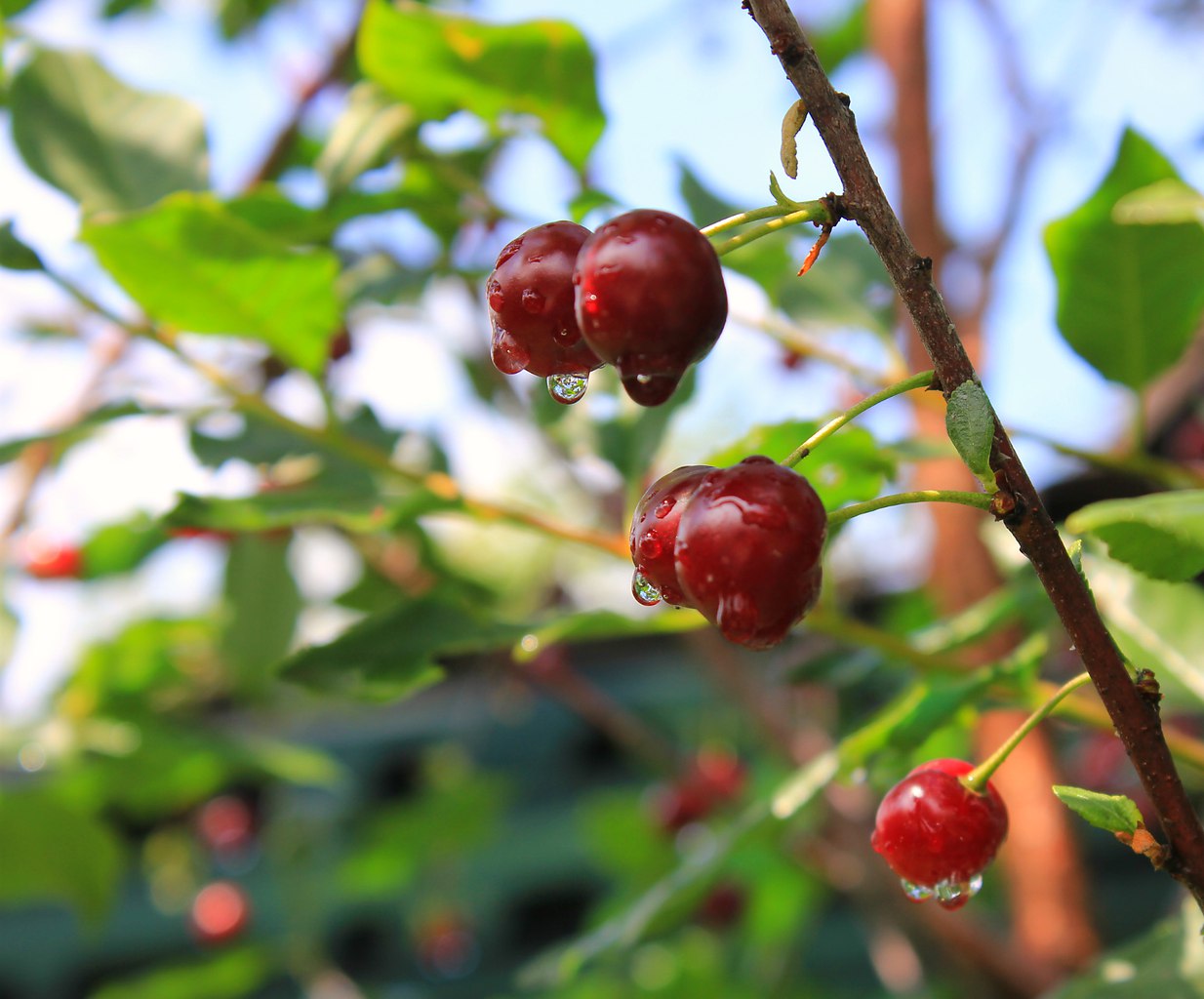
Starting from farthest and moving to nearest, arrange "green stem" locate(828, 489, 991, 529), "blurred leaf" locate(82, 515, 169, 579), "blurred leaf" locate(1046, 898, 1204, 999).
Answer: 1. "blurred leaf" locate(82, 515, 169, 579)
2. "blurred leaf" locate(1046, 898, 1204, 999)
3. "green stem" locate(828, 489, 991, 529)

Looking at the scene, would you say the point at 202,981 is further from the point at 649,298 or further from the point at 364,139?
the point at 649,298

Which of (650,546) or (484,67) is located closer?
(650,546)

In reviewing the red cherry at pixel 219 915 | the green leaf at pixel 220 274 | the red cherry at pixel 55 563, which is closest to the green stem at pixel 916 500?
the green leaf at pixel 220 274

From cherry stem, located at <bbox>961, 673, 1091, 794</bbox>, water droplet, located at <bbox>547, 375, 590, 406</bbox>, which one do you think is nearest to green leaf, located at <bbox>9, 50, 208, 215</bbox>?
water droplet, located at <bbox>547, 375, 590, 406</bbox>

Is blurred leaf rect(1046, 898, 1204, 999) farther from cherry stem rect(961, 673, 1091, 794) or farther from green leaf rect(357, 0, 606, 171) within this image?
green leaf rect(357, 0, 606, 171)

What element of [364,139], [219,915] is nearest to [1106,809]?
[364,139]

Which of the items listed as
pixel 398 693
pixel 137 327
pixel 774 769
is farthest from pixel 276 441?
pixel 774 769

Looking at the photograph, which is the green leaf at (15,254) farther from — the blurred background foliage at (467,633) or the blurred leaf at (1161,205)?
the blurred leaf at (1161,205)
